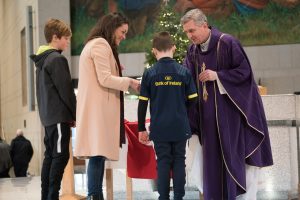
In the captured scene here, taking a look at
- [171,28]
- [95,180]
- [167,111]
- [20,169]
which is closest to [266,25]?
[171,28]

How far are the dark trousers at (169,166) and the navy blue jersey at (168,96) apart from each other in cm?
8

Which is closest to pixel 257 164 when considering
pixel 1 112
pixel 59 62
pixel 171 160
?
pixel 171 160

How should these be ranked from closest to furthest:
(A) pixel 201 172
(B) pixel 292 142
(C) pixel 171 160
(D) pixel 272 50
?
(C) pixel 171 160, (A) pixel 201 172, (B) pixel 292 142, (D) pixel 272 50

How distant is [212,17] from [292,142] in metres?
10.5

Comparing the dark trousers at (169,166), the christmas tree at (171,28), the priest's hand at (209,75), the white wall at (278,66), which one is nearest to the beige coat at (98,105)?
the dark trousers at (169,166)

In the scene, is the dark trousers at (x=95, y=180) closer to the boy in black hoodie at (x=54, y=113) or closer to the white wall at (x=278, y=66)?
the boy in black hoodie at (x=54, y=113)

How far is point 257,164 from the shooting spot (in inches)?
188

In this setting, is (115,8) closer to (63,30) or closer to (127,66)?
(127,66)

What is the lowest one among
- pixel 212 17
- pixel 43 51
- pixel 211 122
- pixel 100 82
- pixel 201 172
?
pixel 201 172

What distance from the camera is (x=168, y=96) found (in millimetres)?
4602

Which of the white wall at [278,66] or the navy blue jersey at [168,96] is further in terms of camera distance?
the white wall at [278,66]

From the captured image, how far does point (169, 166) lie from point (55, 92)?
52.3 inches

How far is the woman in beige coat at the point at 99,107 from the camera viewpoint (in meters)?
4.77

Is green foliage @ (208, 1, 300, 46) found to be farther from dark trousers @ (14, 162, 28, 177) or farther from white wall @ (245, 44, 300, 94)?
dark trousers @ (14, 162, 28, 177)
